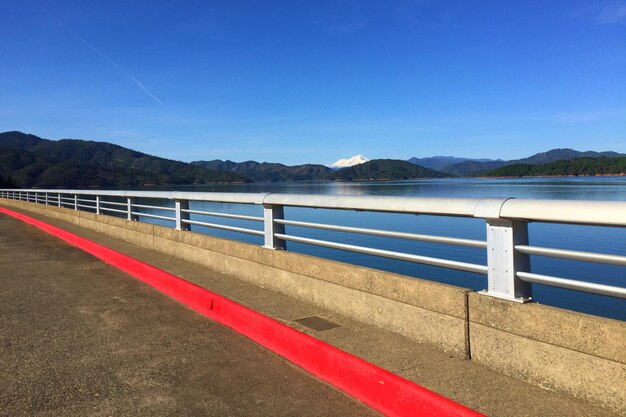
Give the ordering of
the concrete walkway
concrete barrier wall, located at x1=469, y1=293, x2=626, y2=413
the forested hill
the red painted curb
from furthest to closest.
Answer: the forested hill → the concrete walkway → the red painted curb → concrete barrier wall, located at x1=469, y1=293, x2=626, y2=413

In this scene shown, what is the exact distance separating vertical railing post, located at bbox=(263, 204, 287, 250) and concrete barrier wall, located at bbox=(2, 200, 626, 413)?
13 centimetres

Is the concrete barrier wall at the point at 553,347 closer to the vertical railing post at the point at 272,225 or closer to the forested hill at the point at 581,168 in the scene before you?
the vertical railing post at the point at 272,225

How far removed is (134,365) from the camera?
460 centimetres

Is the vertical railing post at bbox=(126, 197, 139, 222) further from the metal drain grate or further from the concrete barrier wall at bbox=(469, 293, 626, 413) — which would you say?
the concrete barrier wall at bbox=(469, 293, 626, 413)

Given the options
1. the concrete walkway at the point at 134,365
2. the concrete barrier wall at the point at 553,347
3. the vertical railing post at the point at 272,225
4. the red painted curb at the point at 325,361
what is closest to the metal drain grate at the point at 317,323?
the red painted curb at the point at 325,361

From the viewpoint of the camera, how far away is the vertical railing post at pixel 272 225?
6832 millimetres

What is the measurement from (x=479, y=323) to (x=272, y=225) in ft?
11.4

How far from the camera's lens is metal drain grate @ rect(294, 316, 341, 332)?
5.11m

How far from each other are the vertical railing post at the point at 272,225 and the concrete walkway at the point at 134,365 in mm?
1406

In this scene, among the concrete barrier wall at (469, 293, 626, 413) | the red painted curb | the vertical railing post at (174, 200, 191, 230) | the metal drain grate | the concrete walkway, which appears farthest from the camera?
the vertical railing post at (174, 200, 191, 230)

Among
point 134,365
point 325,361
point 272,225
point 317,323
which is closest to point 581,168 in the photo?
point 272,225

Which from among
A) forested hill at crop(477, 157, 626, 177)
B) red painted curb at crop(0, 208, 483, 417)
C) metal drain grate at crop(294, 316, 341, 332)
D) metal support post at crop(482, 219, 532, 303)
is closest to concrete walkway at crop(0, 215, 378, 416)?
red painted curb at crop(0, 208, 483, 417)

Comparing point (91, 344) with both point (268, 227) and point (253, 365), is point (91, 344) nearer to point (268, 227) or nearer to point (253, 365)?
point (253, 365)

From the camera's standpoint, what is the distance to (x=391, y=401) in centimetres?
365
